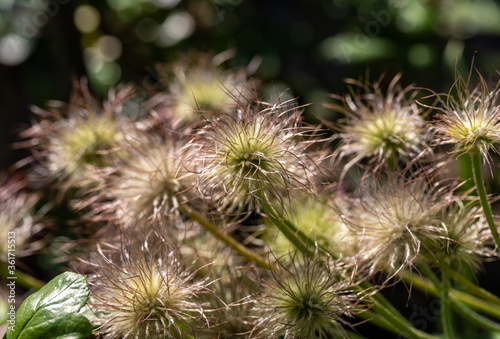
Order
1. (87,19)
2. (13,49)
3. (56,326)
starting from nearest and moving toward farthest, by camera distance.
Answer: (56,326)
(13,49)
(87,19)

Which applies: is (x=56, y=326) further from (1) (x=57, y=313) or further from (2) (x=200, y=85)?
(2) (x=200, y=85)

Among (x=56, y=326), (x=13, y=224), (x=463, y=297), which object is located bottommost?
(x=463, y=297)

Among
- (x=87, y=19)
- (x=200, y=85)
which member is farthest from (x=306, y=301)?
(x=87, y=19)

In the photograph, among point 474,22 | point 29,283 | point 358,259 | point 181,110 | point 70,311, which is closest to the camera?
point 70,311

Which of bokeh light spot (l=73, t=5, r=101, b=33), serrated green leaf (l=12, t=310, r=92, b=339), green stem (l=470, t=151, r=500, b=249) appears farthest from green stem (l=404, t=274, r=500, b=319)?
bokeh light spot (l=73, t=5, r=101, b=33)

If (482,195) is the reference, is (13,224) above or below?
below

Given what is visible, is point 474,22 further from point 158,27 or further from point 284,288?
point 284,288

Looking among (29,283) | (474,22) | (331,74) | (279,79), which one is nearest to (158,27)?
(279,79)
